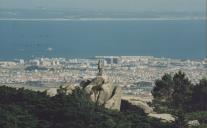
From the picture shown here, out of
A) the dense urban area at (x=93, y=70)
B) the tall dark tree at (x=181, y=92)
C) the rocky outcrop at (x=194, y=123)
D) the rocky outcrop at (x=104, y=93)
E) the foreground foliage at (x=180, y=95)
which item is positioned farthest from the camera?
the dense urban area at (x=93, y=70)

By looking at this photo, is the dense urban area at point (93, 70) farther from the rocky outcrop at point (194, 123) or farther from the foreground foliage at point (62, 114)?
the rocky outcrop at point (194, 123)

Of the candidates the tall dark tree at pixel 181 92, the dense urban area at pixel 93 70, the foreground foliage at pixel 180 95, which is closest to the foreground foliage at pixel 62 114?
the foreground foliage at pixel 180 95

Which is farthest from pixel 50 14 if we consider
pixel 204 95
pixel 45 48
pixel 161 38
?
pixel 204 95

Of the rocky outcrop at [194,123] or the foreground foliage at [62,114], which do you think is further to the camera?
the rocky outcrop at [194,123]

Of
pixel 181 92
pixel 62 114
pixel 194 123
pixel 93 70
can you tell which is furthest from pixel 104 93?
pixel 93 70

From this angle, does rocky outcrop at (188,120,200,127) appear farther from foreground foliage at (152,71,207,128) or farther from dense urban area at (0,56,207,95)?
dense urban area at (0,56,207,95)

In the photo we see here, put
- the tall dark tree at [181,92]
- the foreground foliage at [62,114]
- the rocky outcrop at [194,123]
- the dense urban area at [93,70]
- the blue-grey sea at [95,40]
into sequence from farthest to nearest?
the blue-grey sea at [95,40], the dense urban area at [93,70], the tall dark tree at [181,92], the rocky outcrop at [194,123], the foreground foliage at [62,114]
